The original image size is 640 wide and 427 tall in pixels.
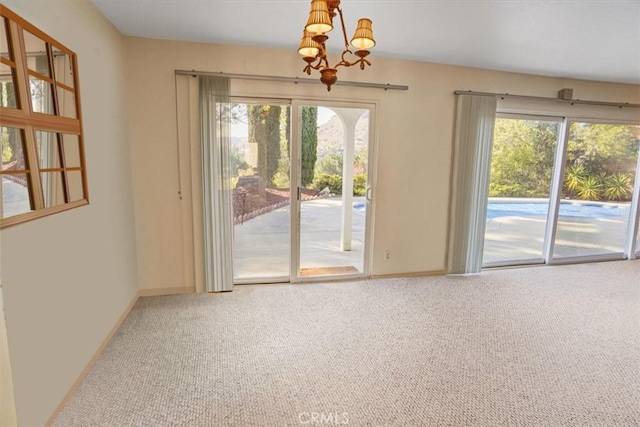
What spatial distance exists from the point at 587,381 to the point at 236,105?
350cm

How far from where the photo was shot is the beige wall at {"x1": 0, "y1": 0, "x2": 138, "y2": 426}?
1512 mm

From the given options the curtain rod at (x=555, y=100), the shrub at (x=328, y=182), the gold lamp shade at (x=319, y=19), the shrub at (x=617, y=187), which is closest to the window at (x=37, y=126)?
the gold lamp shade at (x=319, y=19)

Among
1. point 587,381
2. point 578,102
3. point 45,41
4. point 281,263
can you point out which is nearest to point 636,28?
point 578,102

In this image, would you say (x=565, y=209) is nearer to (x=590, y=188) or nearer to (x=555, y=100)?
(x=590, y=188)

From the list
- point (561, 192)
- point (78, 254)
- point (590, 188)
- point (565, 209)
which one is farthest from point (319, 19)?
point (590, 188)

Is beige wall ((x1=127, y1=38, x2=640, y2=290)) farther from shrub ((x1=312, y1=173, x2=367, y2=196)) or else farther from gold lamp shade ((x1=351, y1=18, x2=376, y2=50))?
gold lamp shade ((x1=351, y1=18, x2=376, y2=50))

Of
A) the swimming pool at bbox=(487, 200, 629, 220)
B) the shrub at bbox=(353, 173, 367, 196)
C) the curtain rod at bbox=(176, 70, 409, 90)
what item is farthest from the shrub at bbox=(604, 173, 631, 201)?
the shrub at bbox=(353, 173, 367, 196)

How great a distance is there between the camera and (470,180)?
3.90m

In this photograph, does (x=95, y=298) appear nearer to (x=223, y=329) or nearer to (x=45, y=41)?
(x=223, y=329)

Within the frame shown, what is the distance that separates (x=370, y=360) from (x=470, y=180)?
8.25ft

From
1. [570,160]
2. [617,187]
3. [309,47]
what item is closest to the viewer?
[309,47]

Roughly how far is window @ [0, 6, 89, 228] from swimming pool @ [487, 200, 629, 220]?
428 centimetres

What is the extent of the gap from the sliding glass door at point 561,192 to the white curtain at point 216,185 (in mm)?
3168

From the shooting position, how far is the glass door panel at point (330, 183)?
3.62 metres
